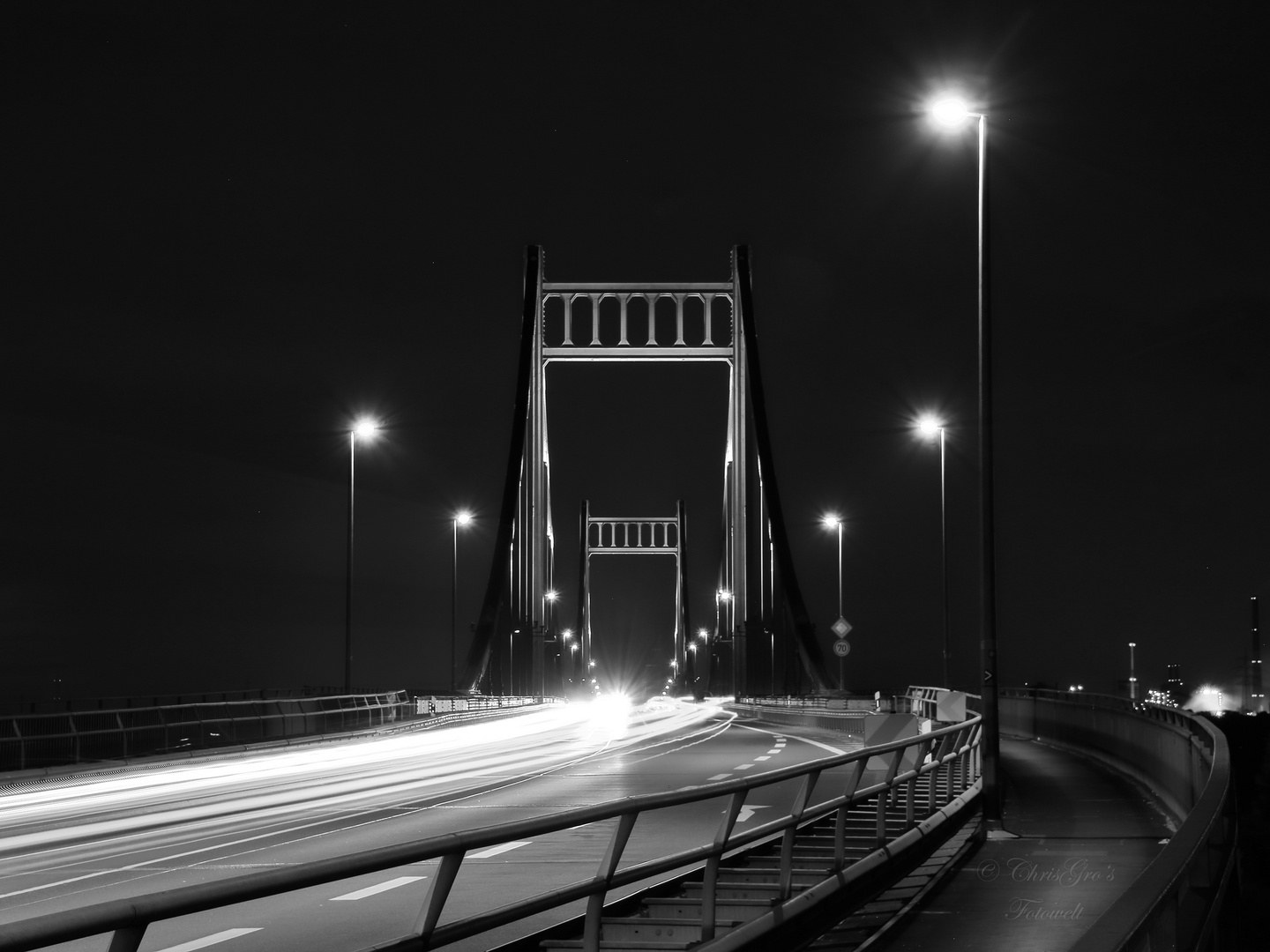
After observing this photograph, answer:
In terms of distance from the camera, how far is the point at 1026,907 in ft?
37.4

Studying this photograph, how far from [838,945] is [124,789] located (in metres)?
14.7

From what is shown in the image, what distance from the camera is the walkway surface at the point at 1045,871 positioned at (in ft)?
32.8

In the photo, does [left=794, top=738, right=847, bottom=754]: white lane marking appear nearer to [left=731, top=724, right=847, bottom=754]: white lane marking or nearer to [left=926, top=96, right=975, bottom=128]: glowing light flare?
[left=731, top=724, right=847, bottom=754]: white lane marking

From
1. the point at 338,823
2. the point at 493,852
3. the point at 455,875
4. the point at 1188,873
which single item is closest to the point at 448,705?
the point at 338,823

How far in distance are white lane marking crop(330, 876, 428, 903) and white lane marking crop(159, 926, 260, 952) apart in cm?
133

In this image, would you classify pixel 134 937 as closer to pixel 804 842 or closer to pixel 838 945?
pixel 838 945

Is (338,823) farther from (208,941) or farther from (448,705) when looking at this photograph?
(448,705)

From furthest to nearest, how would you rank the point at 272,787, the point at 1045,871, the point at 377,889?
the point at 272,787 < the point at 1045,871 < the point at 377,889

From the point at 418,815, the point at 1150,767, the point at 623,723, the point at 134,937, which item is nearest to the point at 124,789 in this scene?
the point at 418,815

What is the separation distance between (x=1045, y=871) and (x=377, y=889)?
17.4 feet

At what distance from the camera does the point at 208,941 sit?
9.52m

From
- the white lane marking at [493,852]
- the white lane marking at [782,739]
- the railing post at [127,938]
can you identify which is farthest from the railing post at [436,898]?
the white lane marking at [782,739]

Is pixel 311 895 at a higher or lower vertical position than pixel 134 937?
lower

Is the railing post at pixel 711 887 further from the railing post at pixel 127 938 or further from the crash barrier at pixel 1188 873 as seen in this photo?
the railing post at pixel 127 938
